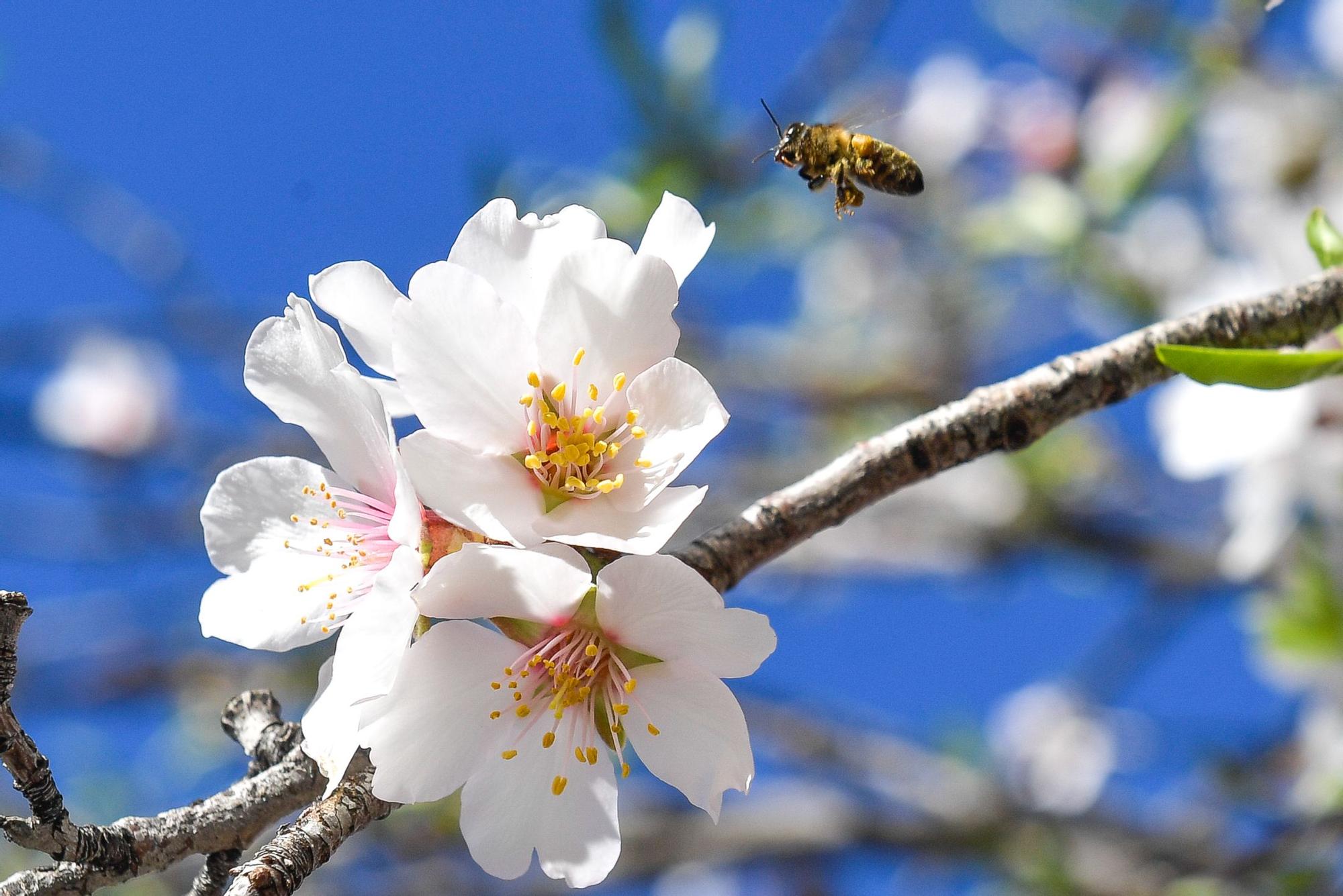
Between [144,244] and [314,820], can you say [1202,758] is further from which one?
[144,244]

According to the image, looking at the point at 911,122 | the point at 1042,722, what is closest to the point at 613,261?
the point at 911,122

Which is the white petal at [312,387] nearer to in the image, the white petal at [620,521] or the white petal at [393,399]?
the white petal at [393,399]

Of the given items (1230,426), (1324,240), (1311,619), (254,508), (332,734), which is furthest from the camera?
(1311,619)

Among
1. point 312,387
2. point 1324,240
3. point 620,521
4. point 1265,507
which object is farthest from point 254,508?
point 1265,507

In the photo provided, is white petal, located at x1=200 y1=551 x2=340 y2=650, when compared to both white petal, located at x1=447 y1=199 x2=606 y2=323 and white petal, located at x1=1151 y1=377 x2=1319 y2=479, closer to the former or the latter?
white petal, located at x1=447 y1=199 x2=606 y2=323

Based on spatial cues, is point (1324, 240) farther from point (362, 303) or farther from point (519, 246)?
point (362, 303)
